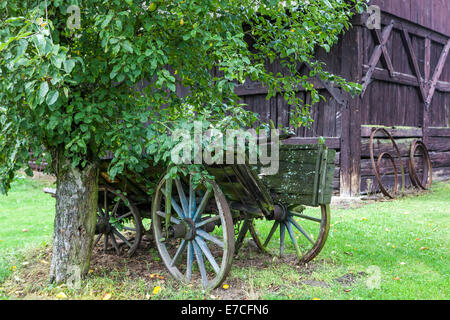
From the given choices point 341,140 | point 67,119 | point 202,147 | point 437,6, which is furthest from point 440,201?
point 67,119

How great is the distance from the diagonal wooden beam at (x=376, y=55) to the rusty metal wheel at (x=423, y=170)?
2.09 metres

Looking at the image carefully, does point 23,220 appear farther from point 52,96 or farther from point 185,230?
point 52,96

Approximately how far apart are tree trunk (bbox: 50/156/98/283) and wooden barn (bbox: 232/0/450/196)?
5.57 m

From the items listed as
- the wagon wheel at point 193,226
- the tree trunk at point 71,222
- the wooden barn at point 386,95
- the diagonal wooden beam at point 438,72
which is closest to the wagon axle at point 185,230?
the wagon wheel at point 193,226

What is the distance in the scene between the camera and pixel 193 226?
3955 mm

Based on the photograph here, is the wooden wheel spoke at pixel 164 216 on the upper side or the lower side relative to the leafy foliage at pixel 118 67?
lower

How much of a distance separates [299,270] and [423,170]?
7.95 metres

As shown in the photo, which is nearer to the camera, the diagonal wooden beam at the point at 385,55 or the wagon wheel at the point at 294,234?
the wagon wheel at the point at 294,234

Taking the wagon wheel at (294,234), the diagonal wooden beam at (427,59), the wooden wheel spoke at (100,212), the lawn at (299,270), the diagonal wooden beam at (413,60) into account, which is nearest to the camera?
the lawn at (299,270)

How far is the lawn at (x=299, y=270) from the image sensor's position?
3695 millimetres

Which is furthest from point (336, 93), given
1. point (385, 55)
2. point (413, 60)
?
point (413, 60)

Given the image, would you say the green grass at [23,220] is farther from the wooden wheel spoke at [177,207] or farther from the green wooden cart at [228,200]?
the wooden wheel spoke at [177,207]

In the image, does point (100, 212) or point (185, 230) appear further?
point (100, 212)

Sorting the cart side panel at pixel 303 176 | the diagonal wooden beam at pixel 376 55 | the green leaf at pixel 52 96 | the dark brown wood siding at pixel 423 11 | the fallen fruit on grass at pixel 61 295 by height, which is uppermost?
the dark brown wood siding at pixel 423 11
